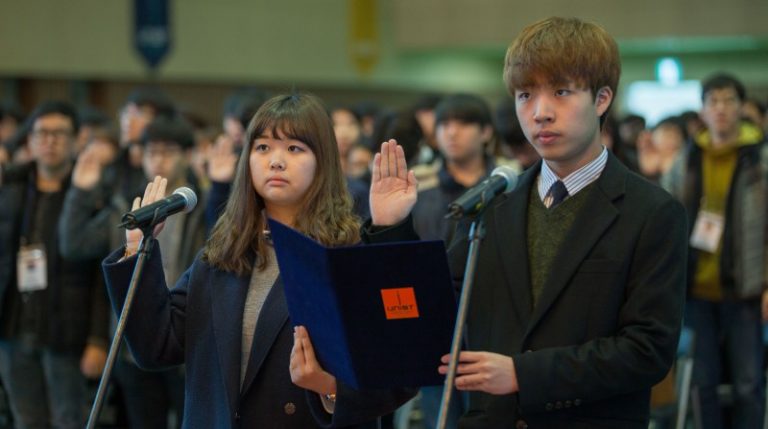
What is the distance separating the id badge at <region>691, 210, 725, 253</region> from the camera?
6.20m

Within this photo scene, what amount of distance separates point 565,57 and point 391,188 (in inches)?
22.0

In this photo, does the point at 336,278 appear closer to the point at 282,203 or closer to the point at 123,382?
the point at 282,203

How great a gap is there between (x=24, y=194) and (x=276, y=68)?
11.8 metres

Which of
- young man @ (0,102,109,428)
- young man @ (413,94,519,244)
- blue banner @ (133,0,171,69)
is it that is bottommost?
young man @ (0,102,109,428)

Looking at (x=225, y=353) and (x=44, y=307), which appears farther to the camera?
(x=44, y=307)

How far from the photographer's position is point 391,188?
9.79 feet

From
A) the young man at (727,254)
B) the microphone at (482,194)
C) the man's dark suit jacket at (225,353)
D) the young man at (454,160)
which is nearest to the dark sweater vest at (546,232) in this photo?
the microphone at (482,194)

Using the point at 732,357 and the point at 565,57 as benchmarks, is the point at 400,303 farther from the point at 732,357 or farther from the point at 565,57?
the point at 732,357

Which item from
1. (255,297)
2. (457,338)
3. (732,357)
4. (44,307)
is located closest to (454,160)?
(732,357)

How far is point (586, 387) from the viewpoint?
268 centimetres

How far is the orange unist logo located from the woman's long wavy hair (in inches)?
21.0

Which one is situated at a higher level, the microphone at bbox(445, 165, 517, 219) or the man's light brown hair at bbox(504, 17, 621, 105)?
the man's light brown hair at bbox(504, 17, 621, 105)

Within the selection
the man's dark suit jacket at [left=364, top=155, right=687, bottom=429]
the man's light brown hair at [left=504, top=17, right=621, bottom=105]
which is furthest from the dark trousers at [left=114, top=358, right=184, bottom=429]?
the man's light brown hair at [left=504, top=17, right=621, bottom=105]

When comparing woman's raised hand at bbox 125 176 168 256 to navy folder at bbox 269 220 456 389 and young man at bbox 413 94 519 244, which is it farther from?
young man at bbox 413 94 519 244
